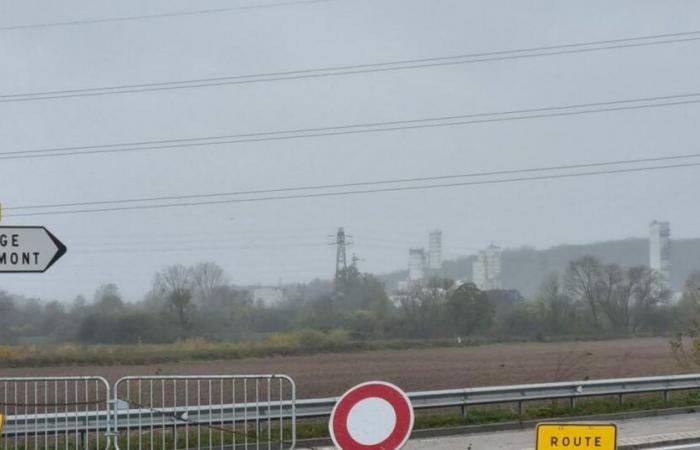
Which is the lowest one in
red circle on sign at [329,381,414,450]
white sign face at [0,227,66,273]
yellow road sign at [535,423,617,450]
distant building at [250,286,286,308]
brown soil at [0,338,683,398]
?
brown soil at [0,338,683,398]

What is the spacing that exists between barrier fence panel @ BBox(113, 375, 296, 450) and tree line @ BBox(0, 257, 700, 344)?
56.1 feet

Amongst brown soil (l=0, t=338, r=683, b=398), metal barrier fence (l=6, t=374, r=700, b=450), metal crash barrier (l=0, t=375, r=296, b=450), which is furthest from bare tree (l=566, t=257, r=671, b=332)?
metal crash barrier (l=0, t=375, r=296, b=450)

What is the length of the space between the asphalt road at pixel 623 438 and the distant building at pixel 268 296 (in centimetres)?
1851

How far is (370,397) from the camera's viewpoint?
7.07 m

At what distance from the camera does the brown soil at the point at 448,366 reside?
1153 inches

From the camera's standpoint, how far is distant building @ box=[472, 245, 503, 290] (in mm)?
47969

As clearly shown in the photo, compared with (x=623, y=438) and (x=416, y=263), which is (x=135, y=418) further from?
(x=416, y=263)

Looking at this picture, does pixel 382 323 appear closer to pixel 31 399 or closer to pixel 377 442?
pixel 31 399

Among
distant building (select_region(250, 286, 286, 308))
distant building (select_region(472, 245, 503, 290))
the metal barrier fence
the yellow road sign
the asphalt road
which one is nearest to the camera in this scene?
the yellow road sign

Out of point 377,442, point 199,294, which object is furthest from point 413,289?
point 377,442

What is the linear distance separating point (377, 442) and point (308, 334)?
2970 cm

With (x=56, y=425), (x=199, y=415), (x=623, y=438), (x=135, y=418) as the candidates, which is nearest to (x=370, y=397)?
(x=199, y=415)

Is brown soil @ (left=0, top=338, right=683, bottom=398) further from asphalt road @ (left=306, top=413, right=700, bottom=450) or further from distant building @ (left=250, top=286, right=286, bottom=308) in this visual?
asphalt road @ (left=306, top=413, right=700, bottom=450)

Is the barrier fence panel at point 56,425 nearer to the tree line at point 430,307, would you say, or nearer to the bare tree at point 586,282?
the tree line at point 430,307
